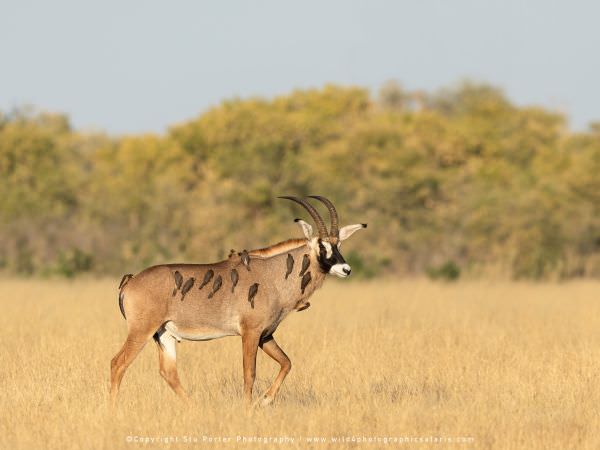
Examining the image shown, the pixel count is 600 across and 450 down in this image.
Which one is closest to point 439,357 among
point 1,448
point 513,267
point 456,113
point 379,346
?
point 379,346

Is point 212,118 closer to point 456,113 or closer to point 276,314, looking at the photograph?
point 456,113

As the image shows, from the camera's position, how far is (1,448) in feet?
25.0

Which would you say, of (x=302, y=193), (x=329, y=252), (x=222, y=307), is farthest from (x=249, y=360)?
(x=302, y=193)

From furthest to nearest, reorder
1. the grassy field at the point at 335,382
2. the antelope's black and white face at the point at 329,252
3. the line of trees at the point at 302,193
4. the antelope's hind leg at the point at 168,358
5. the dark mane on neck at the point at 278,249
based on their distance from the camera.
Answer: the line of trees at the point at 302,193, the dark mane on neck at the point at 278,249, the antelope's hind leg at the point at 168,358, the antelope's black and white face at the point at 329,252, the grassy field at the point at 335,382

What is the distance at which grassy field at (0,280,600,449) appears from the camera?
8000 millimetres

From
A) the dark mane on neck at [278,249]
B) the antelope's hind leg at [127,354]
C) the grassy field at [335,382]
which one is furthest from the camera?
the dark mane on neck at [278,249]

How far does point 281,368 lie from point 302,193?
28124 millimetres

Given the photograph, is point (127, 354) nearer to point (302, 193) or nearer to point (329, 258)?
point (329, 258)

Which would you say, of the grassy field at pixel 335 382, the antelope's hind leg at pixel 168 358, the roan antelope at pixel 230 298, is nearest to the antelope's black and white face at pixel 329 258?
the roan antelope at pixel 230 298

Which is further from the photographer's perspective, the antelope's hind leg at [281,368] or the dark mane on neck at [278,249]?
the dark mane on neck at [278,249]

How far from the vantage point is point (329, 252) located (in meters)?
9.36

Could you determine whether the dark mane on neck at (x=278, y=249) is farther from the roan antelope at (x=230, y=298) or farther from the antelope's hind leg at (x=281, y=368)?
the antelope's hind leg at (x=281, y=368)

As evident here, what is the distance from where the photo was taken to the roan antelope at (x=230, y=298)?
9133mm

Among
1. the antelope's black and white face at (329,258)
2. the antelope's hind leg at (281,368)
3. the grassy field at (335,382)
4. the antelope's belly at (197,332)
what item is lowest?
the grassy field at (335,382)
